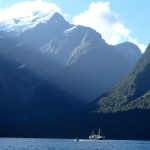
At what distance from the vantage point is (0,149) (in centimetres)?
16100

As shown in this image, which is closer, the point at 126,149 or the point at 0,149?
the point at 0,149

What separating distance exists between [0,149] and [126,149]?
50.7 metres

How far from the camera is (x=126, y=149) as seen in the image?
17688 cm
